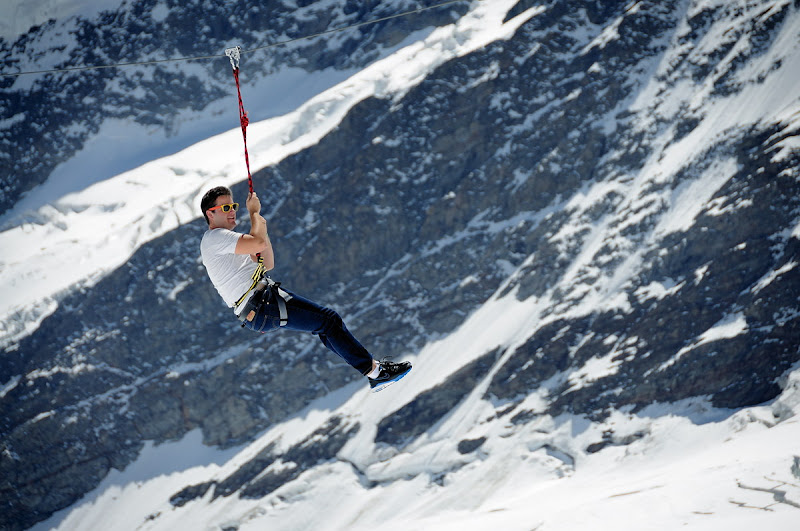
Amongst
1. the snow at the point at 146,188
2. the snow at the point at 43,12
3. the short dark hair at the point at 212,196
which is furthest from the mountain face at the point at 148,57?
the short dark hair at the point at 212,196

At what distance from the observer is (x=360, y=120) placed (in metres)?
125

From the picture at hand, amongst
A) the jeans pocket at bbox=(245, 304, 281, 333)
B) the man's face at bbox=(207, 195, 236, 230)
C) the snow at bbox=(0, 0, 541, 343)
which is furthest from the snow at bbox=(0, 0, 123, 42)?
the jeans pocket at bbox=(245, 304, 281, 333)

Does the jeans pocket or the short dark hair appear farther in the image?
the jeans pocket

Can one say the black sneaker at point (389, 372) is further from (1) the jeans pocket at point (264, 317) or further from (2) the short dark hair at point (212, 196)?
(2) the short dark hair at point (212, 196)

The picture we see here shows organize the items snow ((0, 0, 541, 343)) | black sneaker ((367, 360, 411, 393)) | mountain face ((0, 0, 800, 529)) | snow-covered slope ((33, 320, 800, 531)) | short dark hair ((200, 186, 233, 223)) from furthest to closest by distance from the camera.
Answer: snow ((0, 0, 541, 343)), mountain face ((0, 0, 800, 529)), snow-covered slope ((33, 320, 800, 531)), black sneaker ((367, 360, 411, 393)), short dark hair ((200, 186, 233, 223))

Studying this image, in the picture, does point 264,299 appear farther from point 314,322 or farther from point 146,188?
point 146,188

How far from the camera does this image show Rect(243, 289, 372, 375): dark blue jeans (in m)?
10.6

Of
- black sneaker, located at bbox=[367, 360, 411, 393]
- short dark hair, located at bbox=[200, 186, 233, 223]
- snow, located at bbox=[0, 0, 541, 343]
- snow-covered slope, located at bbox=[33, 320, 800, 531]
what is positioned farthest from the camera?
snow, located at bbox=[0, 0, 541, 343]

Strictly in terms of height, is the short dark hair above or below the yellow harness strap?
above

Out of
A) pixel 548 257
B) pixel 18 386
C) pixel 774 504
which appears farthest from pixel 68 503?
pixel 774 504

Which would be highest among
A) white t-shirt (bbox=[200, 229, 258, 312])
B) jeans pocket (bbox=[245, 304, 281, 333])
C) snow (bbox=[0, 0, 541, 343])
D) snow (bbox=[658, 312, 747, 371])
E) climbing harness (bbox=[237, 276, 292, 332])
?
white t-shirt (bbox=[200, 229, 258, 312])

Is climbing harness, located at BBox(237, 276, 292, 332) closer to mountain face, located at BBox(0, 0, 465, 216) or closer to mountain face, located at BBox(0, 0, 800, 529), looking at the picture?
mountain face, located at BBox(0, 0, 800, 529)

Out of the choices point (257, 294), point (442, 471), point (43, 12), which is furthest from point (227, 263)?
point (43, 12)

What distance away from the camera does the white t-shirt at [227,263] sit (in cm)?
1002
